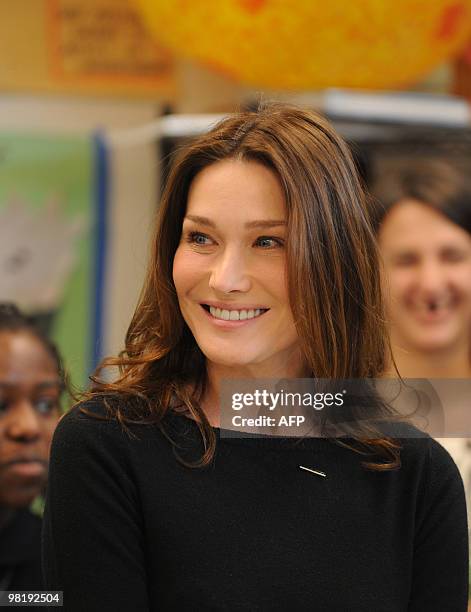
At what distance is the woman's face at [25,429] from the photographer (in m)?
1.01

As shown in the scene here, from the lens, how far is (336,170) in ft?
2.47

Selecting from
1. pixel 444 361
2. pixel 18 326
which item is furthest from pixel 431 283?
pixel 18 326

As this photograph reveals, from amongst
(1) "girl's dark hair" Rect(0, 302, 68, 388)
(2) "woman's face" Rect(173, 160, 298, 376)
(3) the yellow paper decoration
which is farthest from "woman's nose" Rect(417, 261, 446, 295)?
(2) "woman's face" Rect(173, 160, 298, 376)

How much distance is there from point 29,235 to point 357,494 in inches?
38.9

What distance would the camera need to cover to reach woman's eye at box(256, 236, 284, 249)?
739 mm

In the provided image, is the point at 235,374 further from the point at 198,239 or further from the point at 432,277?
the point at 432,277

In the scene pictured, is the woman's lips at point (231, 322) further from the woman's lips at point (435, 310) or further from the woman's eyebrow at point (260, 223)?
the woman's lips at point (435, 310)

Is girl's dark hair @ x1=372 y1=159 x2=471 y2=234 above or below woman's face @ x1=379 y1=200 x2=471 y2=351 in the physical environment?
above

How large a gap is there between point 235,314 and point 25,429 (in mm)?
Result: 362

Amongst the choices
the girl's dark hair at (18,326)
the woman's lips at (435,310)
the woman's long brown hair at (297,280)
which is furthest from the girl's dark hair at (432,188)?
the woman's long brown hair at (297,280)

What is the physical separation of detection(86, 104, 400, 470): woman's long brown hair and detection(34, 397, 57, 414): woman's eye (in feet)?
0.72

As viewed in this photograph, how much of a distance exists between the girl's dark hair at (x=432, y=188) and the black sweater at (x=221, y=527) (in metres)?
0.76

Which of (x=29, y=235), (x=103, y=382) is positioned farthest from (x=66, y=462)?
(x=29, y=235)

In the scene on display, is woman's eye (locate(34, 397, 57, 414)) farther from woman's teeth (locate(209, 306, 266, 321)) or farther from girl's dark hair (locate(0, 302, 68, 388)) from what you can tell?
woman's teeth (locate(209, 306, 266, 321))
